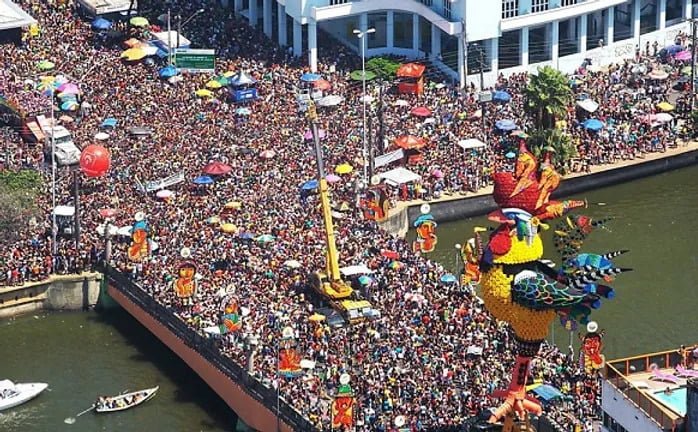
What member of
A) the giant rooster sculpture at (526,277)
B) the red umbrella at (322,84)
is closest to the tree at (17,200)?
the red umbrella at (322,84)

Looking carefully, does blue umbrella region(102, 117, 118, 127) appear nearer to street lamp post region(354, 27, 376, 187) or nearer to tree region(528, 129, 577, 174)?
street lamp post region(354, 27, 376, 187)

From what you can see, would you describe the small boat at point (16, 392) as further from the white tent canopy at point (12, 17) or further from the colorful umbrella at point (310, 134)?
the white tent canopy at point (12, 17)

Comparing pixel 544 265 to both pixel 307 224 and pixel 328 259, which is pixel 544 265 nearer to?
pixel 328 259

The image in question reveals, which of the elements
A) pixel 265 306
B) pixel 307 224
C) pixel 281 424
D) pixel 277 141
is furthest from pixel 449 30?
pixel 281 424

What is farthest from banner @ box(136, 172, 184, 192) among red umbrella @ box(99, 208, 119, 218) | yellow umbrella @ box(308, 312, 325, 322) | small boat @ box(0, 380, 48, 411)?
yellow umbrella @ box(308, 312, 325, 322)

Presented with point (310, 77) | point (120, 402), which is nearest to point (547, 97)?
point (310, 77)
